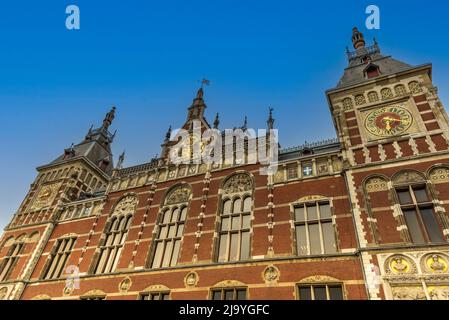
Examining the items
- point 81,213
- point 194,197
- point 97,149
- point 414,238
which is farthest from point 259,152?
point 97,149

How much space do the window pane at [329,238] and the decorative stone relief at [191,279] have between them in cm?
632

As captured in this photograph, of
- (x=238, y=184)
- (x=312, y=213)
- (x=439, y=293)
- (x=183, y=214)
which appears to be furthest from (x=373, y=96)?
(x=183, y=214)

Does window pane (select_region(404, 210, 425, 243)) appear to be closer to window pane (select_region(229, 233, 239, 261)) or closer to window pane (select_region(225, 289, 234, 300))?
window pane (select_region(229, 233, 239, 261))

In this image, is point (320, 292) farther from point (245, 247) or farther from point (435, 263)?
point (435, 263)

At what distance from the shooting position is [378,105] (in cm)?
1661

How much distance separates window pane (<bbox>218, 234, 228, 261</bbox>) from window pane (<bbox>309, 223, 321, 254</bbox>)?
14.2ft

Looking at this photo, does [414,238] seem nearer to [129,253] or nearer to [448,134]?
[448,134]

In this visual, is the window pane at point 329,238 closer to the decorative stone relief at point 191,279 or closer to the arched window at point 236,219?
the arched window at point 236,219

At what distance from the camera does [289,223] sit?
48.2 feet

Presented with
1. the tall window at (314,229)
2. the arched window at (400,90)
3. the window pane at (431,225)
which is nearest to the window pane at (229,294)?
the tall window at (314,229)

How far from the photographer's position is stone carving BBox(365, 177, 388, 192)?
44.3 ft
